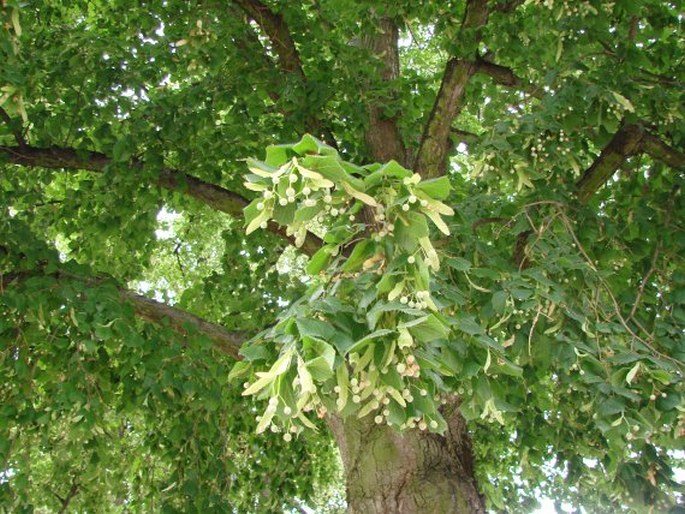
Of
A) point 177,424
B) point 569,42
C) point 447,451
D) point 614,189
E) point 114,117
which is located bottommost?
point 447,451

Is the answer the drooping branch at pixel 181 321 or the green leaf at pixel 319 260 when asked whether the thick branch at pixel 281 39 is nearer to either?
the drooping branch at pixel 181 321

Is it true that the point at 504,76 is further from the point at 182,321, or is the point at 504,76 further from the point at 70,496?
the point at 70,496

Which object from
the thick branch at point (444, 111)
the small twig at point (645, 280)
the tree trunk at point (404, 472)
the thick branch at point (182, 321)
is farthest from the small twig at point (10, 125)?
the small twig at point (645, 280)

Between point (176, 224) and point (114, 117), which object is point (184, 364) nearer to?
point (114, 117)

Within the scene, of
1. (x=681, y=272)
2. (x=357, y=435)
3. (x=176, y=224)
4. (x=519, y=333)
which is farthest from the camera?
(x=176, y=224)

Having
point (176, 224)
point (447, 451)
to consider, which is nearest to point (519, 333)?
point (447, 451)

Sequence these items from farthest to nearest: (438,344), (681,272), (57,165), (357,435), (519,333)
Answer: (57,165) → (357,435) → (681,272) → (519,333) → (438,344)

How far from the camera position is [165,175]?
4270mm

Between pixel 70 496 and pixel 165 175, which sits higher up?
pixel 165 175

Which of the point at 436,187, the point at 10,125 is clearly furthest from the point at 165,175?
the point at 436,187

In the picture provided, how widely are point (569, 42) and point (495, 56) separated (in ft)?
3.95

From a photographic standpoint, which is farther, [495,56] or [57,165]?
[495,56]

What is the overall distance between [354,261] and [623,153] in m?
2.31

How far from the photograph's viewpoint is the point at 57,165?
426 centimetres
